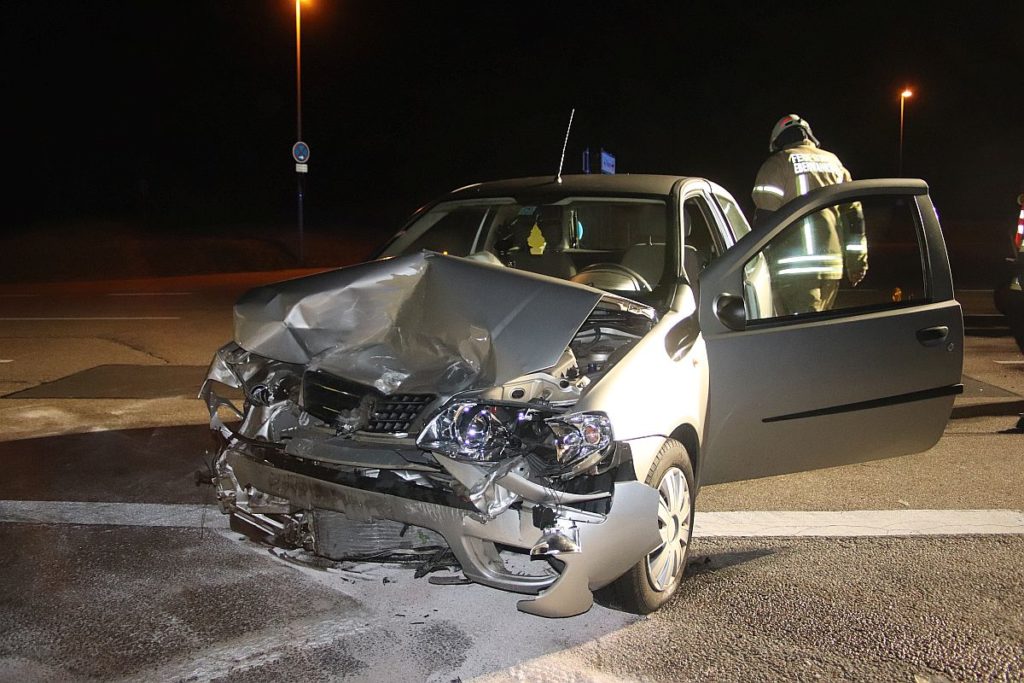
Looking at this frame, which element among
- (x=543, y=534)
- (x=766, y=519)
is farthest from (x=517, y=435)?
(x=766, y=519)

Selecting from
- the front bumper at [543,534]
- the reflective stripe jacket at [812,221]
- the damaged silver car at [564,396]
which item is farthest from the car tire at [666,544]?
the reflective stripe jacket at [812,221]

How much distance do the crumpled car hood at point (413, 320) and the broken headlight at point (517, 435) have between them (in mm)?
140

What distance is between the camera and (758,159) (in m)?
61.9

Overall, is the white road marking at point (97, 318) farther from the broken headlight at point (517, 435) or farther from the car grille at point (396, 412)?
the broken headlight at point (517, 435)

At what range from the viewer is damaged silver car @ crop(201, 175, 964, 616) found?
10.8 ft

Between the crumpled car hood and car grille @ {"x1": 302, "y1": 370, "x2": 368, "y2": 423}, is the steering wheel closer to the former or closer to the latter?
the crumpled car hood

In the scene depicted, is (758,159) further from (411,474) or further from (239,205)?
(411,474)

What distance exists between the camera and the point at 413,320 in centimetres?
388

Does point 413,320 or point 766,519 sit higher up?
point 413,320

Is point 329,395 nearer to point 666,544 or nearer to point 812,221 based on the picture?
point 666,544

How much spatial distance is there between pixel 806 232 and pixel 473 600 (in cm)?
334

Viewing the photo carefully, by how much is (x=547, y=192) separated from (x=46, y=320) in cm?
1021

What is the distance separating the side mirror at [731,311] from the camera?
13.6 ft

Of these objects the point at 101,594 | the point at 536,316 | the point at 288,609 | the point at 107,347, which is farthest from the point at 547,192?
the point at 107,347
